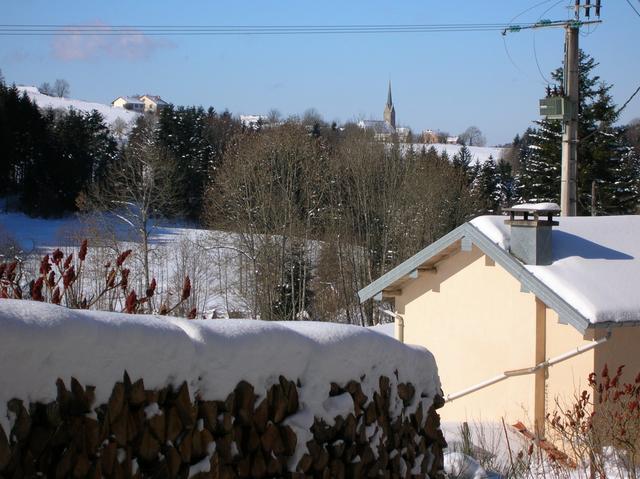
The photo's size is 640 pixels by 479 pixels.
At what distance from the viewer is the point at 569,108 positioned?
1844cm

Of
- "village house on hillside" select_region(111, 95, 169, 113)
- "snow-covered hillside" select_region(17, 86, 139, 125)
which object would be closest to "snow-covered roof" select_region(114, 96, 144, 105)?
"village house on hillside" select_region(111, 95, 169, 113)

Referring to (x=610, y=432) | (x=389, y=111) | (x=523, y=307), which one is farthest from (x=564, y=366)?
(x=389, y=111)

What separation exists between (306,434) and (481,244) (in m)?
10.3

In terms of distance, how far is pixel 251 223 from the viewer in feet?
126

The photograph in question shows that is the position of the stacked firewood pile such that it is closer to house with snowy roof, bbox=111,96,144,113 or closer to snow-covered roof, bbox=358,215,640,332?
snow-covered roof, bbox=358,215,640,332

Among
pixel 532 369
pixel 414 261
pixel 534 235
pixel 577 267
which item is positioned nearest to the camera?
pixel 532 369

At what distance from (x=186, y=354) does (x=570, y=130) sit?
16.5 metres

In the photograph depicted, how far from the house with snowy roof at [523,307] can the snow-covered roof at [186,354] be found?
8.05m

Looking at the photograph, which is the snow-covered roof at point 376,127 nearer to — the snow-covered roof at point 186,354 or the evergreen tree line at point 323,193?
the evergreen tree line at point 323,193

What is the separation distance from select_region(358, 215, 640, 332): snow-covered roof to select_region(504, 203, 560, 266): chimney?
0.16m

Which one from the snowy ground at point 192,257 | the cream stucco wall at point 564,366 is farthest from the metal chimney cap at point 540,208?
the snowy ground at point 192,257

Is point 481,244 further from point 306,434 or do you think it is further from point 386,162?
point 386,162

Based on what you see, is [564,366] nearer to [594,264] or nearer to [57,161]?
[594,264]

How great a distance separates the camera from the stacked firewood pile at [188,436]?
2674 mm
